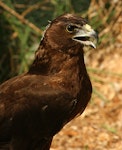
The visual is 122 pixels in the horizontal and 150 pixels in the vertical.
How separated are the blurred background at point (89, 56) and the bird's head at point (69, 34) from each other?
5.01 ft

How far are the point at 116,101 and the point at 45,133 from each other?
207cm

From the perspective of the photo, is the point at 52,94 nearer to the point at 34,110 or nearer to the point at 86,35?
the point at 34,110

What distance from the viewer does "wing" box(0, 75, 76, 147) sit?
3.20 m

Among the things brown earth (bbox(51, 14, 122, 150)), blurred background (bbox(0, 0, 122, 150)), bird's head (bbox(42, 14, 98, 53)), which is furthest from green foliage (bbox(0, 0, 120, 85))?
bird's head (bbox(42, 14, 98, 53))

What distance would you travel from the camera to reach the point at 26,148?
10.6 ft

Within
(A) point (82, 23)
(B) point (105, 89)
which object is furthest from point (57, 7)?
→ (A) point (82, 23)

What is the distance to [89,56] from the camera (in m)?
5.79

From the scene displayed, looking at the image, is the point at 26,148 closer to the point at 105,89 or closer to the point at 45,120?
the point at 45,120

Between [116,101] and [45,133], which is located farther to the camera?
[116,101]

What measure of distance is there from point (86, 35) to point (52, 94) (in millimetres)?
340

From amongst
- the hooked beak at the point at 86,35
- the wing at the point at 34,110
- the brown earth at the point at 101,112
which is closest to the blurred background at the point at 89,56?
the brown earth at the point at 101,112

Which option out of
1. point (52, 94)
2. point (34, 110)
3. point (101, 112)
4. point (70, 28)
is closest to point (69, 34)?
point (70, 28)

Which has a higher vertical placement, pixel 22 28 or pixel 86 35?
pixel 86 35

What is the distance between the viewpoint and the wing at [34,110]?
126 inches
